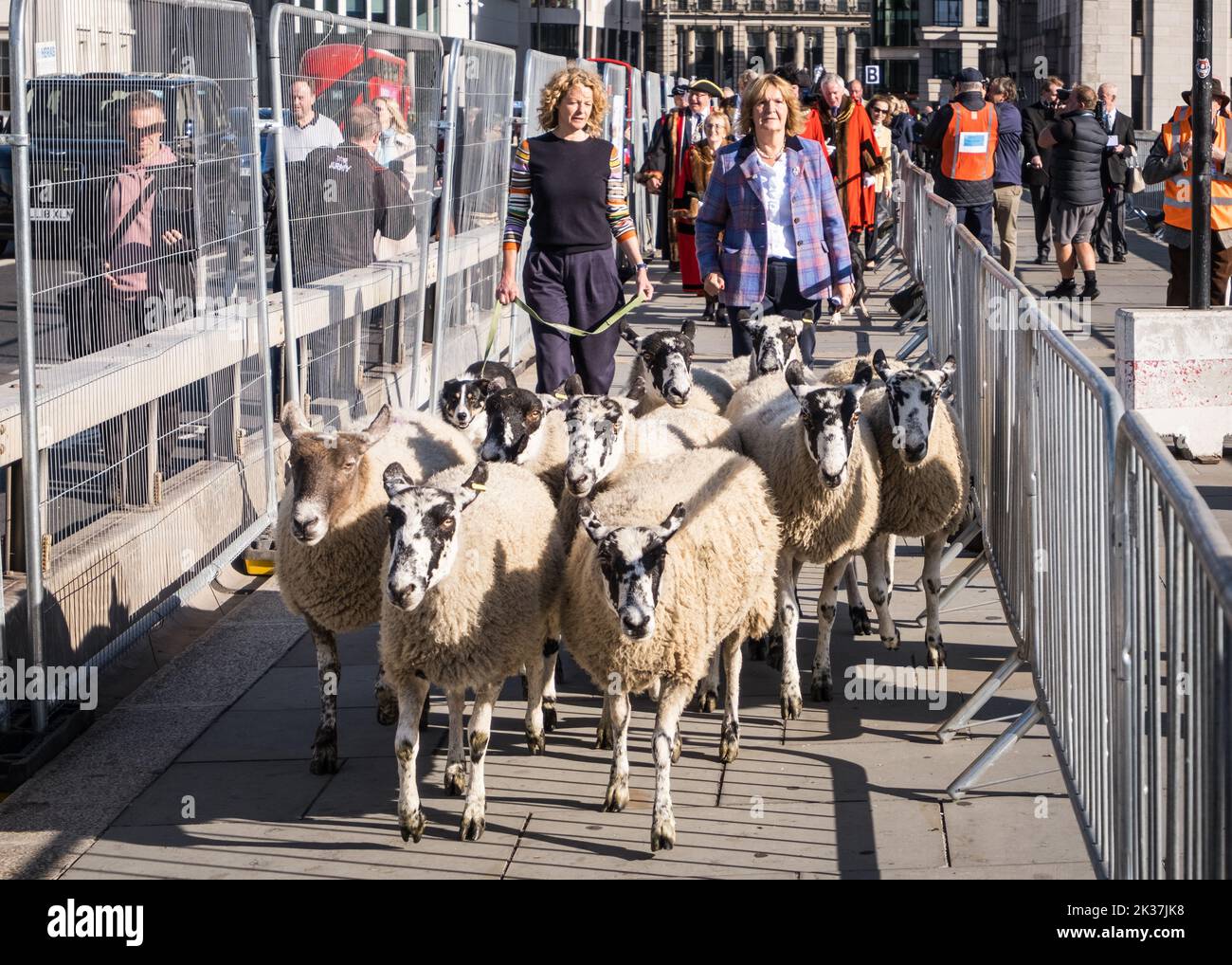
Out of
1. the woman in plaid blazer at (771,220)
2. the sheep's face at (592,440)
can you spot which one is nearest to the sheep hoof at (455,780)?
the sheep's face at (592,440)

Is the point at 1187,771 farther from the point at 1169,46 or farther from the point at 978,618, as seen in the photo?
the point at 1169,46

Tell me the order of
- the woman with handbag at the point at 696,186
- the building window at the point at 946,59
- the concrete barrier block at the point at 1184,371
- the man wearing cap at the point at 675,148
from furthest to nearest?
the building window at the point at 946,59, the man wearing cap at the point at 675,148, the woman with handbag at the point at 696,186, the concrete barrier block at the point at 1184,371

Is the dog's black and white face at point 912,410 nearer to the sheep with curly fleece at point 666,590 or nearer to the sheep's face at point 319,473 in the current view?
the sheep with curly fleece at point 666,590

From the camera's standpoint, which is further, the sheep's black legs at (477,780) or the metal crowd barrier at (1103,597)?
the sheep's black legs at (477,780)

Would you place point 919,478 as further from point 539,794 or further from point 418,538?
point 418,538

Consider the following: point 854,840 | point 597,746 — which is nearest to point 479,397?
point 597,746

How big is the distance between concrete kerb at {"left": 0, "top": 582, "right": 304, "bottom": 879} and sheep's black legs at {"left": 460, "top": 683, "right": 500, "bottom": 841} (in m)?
1.21

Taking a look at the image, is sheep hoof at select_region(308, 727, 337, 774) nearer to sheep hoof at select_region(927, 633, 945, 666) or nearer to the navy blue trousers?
sheep hoof at select_region(927, 633, 945, 666)

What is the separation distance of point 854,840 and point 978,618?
2942mm

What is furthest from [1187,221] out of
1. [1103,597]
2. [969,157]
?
[1103,597]

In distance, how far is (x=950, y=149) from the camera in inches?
627

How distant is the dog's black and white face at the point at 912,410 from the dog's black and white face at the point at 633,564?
5.96 feet

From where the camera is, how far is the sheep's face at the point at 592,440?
648cm

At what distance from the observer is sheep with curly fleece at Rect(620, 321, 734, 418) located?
7910 millimetres
